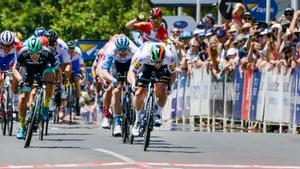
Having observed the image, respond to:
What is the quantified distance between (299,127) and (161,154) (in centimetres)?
654

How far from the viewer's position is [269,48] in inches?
1013

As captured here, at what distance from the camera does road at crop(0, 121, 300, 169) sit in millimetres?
16297

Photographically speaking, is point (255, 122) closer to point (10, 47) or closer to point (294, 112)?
point (294, 112)

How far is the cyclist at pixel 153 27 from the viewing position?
21.3 m

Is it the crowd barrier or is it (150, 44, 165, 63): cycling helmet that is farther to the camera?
the crowd barrier

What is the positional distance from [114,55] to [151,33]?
0.80m

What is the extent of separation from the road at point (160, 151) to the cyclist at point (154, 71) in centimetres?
59

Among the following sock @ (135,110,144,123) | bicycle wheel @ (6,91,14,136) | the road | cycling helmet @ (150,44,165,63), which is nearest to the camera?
the road

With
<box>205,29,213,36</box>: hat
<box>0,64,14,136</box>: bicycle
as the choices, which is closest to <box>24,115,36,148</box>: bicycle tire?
<box>0,64,14,136</box>: bicycle

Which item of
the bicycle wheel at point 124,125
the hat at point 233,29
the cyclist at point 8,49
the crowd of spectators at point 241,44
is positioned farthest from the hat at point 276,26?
the bicycle wheel at point 124,125

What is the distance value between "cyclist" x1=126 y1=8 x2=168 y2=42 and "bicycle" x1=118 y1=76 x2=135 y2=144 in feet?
3.65

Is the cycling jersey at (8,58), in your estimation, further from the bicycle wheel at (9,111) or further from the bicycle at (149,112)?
the bicycle at (149,112)

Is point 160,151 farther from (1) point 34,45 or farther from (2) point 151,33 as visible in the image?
(2) point 151,33

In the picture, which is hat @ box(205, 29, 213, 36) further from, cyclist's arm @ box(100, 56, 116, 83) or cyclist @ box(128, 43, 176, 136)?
cyclist @ box(128, 43, 176, 136)
